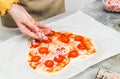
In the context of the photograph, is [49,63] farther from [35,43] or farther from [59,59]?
[35,43]

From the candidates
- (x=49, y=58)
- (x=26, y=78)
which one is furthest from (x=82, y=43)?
(x=26, y=78)

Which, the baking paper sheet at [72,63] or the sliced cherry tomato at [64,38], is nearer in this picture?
the baking paper sheet at [72,63]

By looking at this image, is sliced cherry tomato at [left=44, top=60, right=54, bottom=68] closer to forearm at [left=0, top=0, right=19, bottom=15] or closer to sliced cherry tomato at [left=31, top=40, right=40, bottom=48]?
sliced cherry tomato at [left=31, top=40, right=40, bottom=48]

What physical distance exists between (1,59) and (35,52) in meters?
0.12

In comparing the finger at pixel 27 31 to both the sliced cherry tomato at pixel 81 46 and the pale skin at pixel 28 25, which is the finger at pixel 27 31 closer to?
the pale skin at pixel 28 25

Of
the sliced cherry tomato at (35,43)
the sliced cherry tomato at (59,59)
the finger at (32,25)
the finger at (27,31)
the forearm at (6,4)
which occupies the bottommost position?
the sliced cherry tomato at (35,43)

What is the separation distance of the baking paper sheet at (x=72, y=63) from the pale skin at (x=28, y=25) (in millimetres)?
52

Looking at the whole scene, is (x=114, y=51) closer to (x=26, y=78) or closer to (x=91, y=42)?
(x=91, y=42)

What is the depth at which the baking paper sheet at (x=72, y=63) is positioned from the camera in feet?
2.68

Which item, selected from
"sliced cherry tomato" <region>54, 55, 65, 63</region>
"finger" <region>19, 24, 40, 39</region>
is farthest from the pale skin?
"sliced cherry tomato" <region>54, 55, 65, 63</region>

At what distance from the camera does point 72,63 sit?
85cm

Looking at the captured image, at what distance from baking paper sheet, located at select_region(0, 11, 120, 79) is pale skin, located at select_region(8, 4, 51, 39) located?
52 mm

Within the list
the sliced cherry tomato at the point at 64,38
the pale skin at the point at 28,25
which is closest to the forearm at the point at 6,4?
the pale skin at the point at 28,25

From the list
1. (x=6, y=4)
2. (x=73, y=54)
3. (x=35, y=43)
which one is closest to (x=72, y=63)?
(x=73, y=54)
